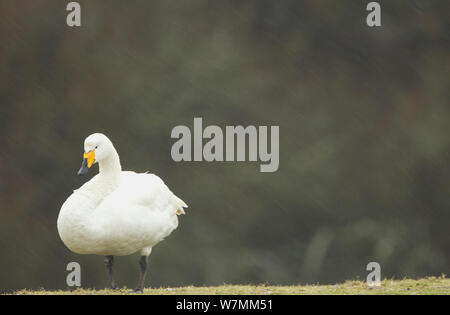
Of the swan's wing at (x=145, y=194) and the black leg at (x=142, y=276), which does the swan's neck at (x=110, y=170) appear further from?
the black leg at (x=142, y=276)

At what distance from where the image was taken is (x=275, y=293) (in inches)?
299

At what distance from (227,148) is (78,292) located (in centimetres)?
541

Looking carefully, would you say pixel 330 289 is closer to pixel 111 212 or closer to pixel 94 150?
pixel 111 212

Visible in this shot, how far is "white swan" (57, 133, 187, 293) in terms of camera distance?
280 inches

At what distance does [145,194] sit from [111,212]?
489mm

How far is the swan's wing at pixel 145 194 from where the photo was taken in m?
7.44

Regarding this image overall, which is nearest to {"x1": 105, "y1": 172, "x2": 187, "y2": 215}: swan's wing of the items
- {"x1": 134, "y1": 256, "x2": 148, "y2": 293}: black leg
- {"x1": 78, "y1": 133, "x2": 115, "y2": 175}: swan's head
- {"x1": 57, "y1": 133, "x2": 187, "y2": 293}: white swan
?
{"x1": 57, "y1": 133, "x2": 187, "y2": 293}: white swan

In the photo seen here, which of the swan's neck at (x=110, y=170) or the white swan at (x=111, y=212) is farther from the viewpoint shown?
the swan's neck at (x=110, y=170)

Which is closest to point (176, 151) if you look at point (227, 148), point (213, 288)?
point (227, 148)

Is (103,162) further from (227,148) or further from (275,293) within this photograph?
(227,148)

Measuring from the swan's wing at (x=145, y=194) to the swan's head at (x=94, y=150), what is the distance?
1.19 ft

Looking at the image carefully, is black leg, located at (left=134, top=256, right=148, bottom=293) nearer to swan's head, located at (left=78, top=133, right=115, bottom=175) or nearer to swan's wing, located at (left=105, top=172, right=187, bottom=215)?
swan's wing, located at (left=105, top=172, right=187, bottom=215)

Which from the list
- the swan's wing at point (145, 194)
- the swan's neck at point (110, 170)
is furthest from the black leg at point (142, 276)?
the swan's neck at point (110, 170)

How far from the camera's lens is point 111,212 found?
283 inches
